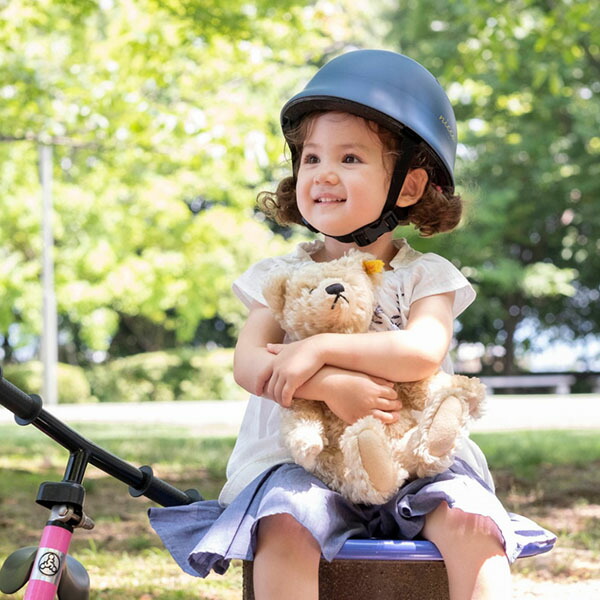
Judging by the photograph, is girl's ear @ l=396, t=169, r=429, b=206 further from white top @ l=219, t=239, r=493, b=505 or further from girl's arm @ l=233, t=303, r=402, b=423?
girl's arm @ l=233, t=303, r=402, b=423

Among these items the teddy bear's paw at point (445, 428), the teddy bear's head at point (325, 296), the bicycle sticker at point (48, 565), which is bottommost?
the bicycle sticker at point (48, 565)

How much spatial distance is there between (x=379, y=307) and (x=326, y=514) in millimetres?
546

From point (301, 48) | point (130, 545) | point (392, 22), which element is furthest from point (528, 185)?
point (130, 545)

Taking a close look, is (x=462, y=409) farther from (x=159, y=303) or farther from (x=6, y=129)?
(x=159, y=303)

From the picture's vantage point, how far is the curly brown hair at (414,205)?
238 cm

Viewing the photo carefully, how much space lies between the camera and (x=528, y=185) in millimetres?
23766

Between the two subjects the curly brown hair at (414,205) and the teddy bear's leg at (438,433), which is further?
the curly brown hair at (414,205)

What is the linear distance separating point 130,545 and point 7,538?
2.00 feet

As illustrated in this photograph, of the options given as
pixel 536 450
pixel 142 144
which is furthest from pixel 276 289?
pixel 536 450

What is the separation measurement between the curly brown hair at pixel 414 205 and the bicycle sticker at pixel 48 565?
114 cm

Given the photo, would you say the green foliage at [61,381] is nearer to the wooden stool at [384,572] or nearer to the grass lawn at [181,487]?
the grass lawn at [181,487]

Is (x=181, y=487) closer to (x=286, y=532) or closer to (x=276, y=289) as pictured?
(x=276, y=289)

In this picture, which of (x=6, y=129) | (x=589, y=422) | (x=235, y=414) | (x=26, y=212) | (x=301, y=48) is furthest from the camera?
(x=26, y=212)

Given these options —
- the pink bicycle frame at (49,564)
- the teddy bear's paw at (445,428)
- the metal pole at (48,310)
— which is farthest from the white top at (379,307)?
the metal pole at (48,310)
